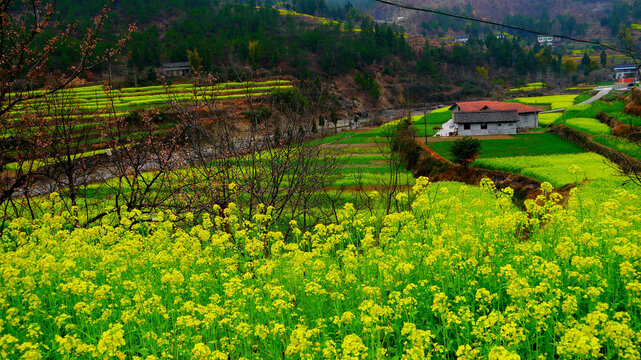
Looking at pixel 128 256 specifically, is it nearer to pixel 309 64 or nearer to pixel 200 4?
pixel 309 64

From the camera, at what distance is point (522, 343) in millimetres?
4266

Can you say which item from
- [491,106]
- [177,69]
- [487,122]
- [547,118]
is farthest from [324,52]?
[487,122]

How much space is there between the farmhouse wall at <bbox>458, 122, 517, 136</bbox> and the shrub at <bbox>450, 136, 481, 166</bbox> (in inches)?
781

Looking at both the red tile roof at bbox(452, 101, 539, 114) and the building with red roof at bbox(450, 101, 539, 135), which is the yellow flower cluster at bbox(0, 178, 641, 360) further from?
the red tile roof at bbox(452, 101, 539, 114)

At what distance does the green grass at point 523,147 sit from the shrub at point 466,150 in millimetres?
2655

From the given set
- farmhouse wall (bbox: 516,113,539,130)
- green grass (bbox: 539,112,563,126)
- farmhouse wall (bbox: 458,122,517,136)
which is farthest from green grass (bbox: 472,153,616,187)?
green grass (bbox: 539,112,563,126)

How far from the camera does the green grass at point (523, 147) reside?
93.9 ft

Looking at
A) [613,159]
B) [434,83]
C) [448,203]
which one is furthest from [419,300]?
[434,83]

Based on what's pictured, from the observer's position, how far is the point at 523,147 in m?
31.7

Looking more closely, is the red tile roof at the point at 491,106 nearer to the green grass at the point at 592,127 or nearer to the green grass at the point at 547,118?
the green grass at the point at 547,118

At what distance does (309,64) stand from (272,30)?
2002cm

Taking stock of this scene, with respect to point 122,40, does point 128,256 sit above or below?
below

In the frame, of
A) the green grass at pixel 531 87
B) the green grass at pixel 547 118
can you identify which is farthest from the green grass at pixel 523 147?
the green grass at pixel 531 87

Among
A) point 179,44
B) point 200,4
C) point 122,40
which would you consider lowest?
point 122,40
